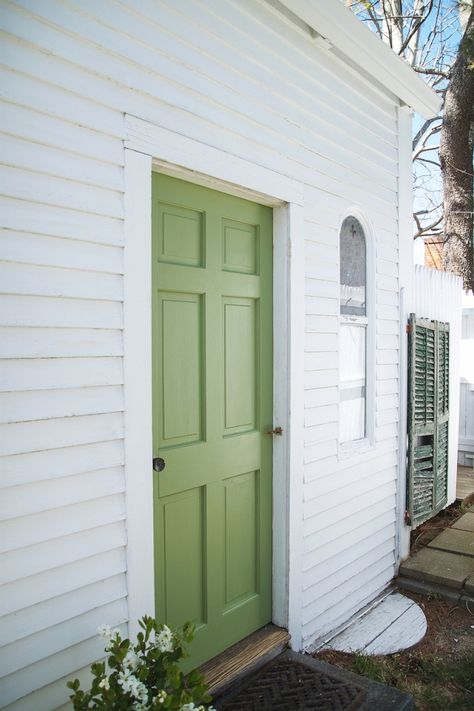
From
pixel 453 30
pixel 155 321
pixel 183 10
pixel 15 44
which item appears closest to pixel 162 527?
pixel 155 321

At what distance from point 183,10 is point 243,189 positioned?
2.57 ft

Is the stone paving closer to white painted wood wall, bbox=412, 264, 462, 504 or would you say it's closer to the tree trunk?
white painted wood wall, bbox=412, 264, 462, 504

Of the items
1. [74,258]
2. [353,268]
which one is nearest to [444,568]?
[353,268]

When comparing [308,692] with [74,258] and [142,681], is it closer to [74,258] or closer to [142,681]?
[142,681]

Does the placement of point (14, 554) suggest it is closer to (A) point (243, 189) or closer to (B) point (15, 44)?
(B) point (15, 44)

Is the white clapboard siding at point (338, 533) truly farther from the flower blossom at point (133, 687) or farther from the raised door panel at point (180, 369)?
the flower blossom at point (133, 687)

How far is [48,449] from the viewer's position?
1.88 metres

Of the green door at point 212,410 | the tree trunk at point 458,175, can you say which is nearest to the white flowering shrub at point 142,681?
the green door at point 212,410

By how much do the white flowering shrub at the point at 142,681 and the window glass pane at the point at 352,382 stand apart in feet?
6.89

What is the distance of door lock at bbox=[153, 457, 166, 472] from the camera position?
2312 millimetres

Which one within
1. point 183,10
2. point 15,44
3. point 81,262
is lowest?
point 81,262

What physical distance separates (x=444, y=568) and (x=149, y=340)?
3086 millimetres

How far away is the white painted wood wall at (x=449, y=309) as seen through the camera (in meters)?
4.75

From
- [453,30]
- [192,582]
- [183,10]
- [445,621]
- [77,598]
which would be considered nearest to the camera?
[77,598]
